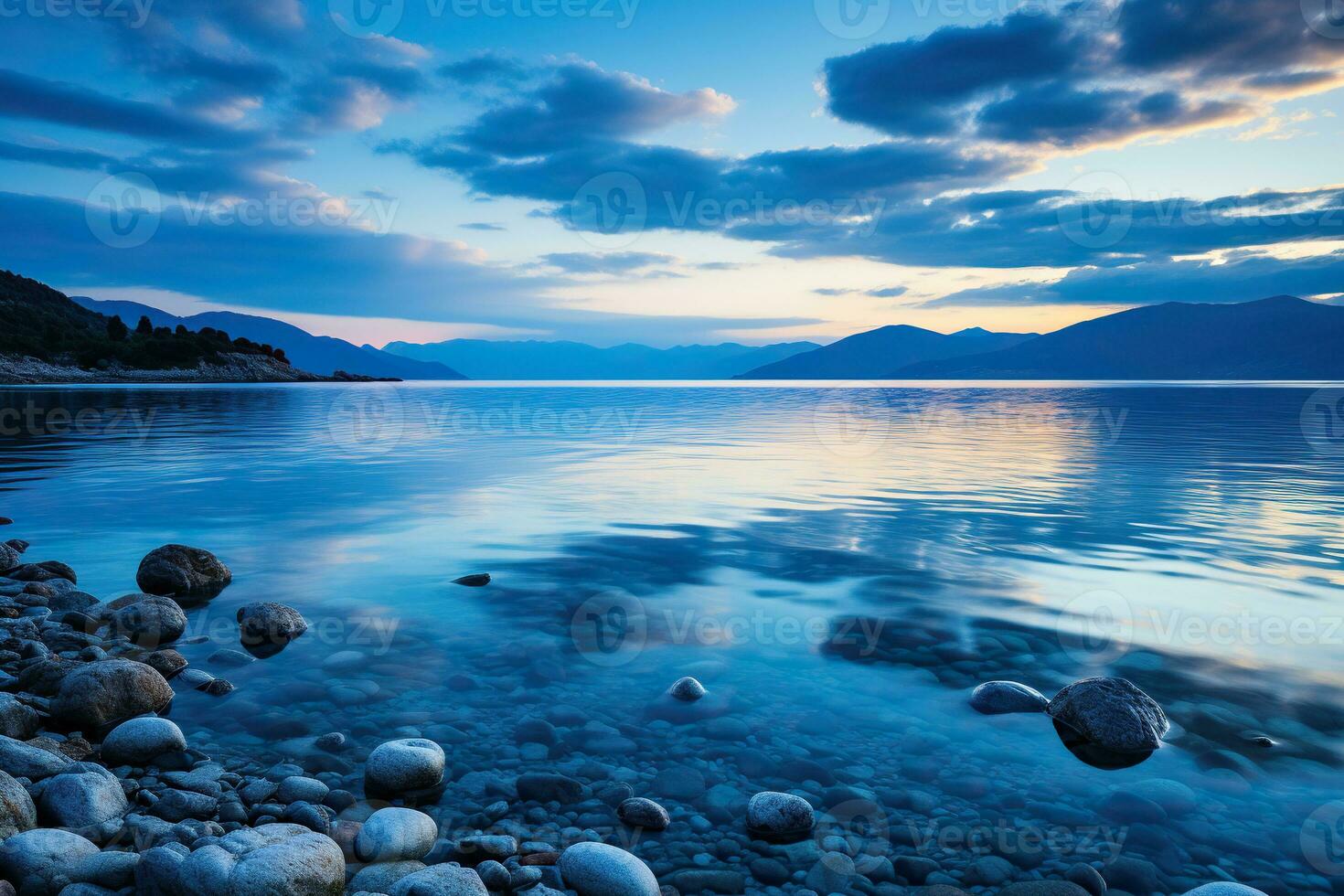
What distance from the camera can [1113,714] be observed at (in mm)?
6848

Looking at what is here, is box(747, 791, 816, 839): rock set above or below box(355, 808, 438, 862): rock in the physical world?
below

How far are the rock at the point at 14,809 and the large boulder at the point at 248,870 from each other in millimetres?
1203

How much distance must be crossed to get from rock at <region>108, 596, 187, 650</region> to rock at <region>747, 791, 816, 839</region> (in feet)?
25.6

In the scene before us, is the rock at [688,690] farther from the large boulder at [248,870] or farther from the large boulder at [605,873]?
the large boulder at [248,870]

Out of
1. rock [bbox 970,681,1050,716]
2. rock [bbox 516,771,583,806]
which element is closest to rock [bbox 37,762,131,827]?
rock [bbox 516,771,583,806]

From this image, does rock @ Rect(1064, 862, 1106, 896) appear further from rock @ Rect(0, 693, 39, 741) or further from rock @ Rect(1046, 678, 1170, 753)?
rock @ Rect(0, 693, 39, 741)

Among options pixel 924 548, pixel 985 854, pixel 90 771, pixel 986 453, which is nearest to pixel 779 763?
pixel 985 854

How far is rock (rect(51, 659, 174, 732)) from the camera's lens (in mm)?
6924

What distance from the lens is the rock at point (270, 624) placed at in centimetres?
923

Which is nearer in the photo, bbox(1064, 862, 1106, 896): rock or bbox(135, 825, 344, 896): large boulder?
bbox(135, 825, 344, 896): large boulder

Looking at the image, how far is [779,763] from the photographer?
6406mm

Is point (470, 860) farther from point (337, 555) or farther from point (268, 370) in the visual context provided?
point (268, 370)

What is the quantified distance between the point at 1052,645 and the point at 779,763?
15.3 ft

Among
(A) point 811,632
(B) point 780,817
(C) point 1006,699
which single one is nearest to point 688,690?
(B) point 780,817
